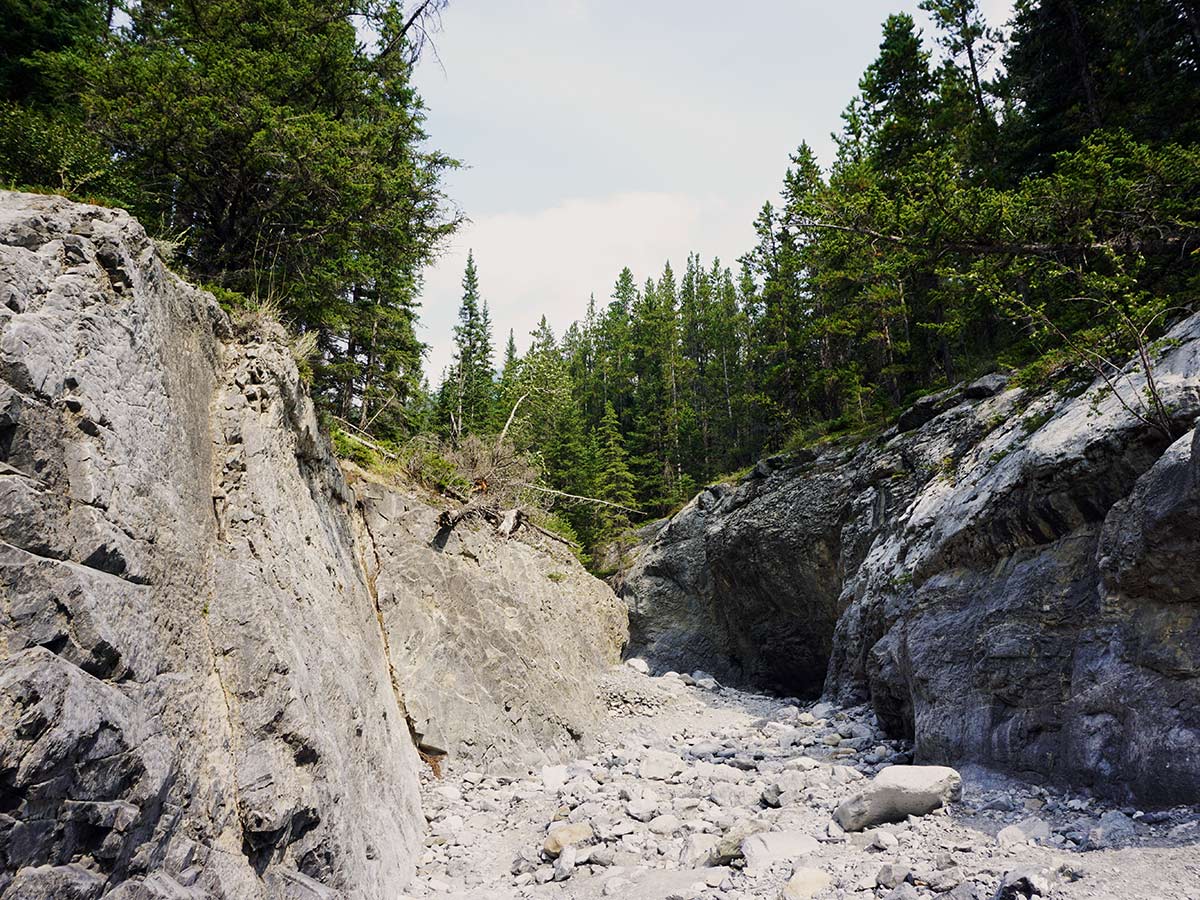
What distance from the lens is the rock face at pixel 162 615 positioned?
3.13 metres

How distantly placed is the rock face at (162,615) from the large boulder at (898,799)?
16.3ft

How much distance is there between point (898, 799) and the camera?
22.2 feet

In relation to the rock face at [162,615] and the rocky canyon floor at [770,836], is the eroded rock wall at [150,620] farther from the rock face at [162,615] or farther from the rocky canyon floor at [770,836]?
the rocky canyon floor at [770,836]

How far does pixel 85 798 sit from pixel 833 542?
1839 centimetres

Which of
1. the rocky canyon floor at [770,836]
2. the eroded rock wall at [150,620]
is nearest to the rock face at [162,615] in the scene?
the eroded rock wall at [150,620]

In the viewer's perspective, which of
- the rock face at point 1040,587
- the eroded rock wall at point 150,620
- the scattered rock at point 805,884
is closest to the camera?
the eroded rock wall at point 150,620

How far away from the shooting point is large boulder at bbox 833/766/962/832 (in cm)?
675

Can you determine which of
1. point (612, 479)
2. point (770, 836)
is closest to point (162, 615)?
point (770, 836)

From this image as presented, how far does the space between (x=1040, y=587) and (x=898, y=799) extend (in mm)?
3290

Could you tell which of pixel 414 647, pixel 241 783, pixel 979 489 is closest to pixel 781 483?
pixel 979 489

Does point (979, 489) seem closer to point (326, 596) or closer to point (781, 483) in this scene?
point (326, 596)

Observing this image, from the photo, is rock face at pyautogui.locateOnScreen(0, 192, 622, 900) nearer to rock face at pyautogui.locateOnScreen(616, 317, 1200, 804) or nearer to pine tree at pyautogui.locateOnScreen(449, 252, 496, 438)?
rock face at pyautogui.locateOnScreen(616, 317, 1200, 804)

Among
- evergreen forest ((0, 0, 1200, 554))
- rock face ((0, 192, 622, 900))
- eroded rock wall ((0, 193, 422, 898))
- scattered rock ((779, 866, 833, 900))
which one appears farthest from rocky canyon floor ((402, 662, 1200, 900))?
evergreen forest ((0, 0, 1200, 554))

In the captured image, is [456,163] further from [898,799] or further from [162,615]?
[898,799]
